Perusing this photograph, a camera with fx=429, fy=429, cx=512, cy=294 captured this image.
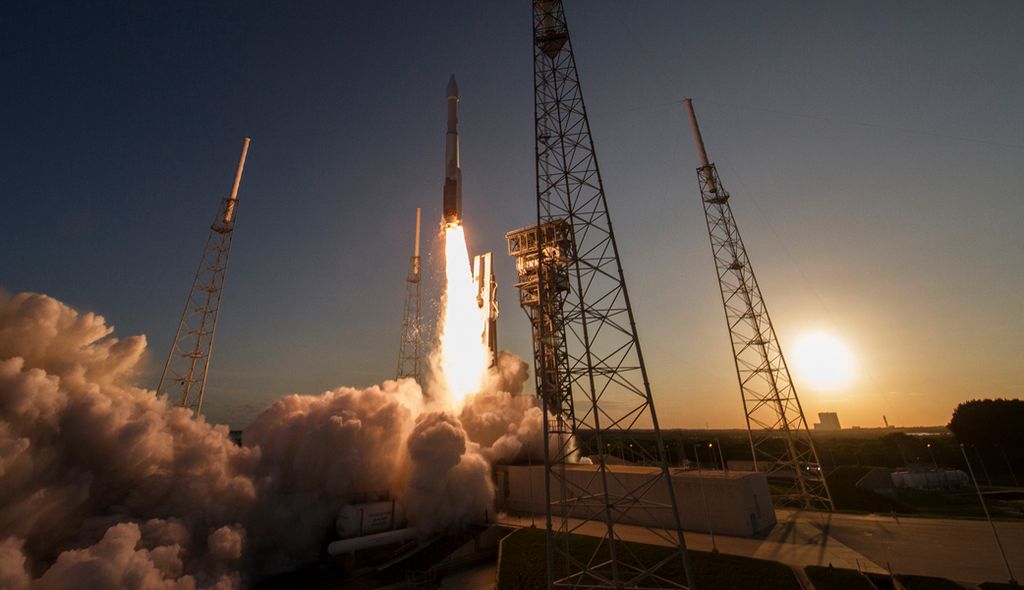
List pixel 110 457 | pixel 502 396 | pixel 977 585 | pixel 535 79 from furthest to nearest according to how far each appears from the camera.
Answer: pixel 502 396 → pixel 535 79 → pixel 110 457 → pixel 977 585

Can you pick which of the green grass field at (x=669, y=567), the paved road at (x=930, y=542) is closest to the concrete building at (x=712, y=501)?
the green grass field at (x=669, y=567)

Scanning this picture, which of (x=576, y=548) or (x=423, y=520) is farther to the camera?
(x=423, y=520)

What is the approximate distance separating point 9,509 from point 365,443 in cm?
1816

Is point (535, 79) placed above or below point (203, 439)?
above

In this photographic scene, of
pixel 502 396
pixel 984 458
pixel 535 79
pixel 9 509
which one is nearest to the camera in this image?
pixel 9 509

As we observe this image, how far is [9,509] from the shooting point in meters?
16.9

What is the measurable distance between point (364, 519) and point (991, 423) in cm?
8970

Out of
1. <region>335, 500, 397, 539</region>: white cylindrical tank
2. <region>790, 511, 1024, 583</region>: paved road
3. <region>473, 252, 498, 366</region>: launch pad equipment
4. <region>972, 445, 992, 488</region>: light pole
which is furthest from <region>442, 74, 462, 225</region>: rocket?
<region>972, 445, 992, 488</region>: light pole

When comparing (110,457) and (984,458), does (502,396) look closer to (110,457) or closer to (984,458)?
(110,457)

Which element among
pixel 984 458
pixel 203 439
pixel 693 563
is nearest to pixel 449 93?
pixel 203 439

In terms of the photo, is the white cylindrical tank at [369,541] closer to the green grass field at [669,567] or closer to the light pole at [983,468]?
the green grass field at [669,567]

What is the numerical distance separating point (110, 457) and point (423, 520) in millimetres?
19669

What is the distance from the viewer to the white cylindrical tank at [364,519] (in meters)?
29.8

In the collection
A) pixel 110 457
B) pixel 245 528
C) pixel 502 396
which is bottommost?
pixel 245 528
